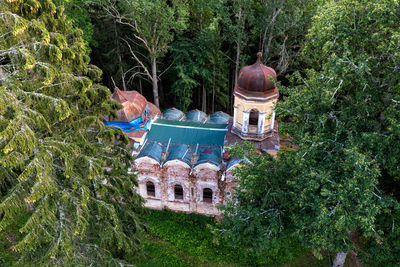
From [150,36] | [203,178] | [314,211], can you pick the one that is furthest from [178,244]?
[150,36]

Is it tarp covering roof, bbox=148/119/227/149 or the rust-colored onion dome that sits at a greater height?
the rust-colored onion dome

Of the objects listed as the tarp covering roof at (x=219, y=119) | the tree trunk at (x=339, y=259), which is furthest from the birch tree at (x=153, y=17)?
the tree trunk at (x=339, y=259)

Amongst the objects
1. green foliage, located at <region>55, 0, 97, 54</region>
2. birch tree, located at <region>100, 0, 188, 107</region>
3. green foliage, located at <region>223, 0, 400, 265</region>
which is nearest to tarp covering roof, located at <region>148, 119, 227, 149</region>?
green foliage, located at <region>223, 0, 400, 265</region>

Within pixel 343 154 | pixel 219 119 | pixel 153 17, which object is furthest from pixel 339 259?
pixel 153 17

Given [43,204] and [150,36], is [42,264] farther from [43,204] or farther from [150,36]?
[150,36]

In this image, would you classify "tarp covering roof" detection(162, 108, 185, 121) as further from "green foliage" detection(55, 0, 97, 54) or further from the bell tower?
"green foliage" detection(55, 0, 97, 54)

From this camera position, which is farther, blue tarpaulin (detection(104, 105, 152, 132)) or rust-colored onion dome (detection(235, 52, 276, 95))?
blue tarpaulin (detection(104, 105, 152, 132))

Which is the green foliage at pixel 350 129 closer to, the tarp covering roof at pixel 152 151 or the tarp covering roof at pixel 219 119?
the tarp covering roof at pixel 152 151

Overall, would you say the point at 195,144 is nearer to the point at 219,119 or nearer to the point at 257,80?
the point at 219,119

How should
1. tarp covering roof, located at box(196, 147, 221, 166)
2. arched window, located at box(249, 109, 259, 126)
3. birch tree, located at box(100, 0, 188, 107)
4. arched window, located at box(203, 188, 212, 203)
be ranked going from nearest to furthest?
tarp covering roof, located at box(196, 147, 221, 166), arched window, located at box(203, 188, 212, 203), arched window, located at box(249, 109, 259, 126), birch tree, located at box(100, 0, 188, 107)
